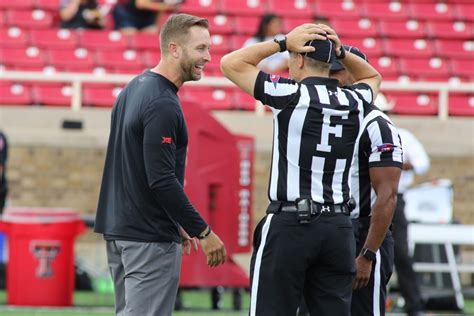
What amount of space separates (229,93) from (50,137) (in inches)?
99.9

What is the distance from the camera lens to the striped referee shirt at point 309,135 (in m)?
5.61

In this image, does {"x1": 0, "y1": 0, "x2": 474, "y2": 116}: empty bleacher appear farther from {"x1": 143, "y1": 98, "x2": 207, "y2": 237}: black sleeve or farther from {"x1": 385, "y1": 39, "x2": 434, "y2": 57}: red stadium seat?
{"x1": 143, "y1": 98, "x2": 207, "y2": 237}: black sleeve

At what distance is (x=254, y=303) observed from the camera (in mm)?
5695

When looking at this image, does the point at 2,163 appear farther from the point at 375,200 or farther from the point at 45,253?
the point at 375,200

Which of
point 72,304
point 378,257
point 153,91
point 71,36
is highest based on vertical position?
point 71,36

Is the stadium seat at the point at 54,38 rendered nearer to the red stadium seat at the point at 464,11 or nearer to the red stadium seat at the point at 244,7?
the red stadium seat at the point at 244,7

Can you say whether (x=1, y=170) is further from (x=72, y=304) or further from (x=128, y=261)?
(x=128, y=261)

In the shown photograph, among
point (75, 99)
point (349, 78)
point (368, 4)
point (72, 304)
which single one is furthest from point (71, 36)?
point (349, 78)

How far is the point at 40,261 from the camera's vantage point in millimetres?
11070

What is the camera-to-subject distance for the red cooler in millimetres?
11008

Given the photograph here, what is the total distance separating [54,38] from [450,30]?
5.40m

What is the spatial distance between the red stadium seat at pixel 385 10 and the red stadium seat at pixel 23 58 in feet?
15.2

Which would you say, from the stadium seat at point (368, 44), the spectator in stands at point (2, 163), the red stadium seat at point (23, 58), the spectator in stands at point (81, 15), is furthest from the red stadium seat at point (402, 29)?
the spectator in stands at point (2, 163)

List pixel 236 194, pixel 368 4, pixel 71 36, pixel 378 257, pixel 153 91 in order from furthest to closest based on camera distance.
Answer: pixel 368 4 < pixel 71 36 < pixel 236 194 < pixel 378 257 < pixel 153 91
